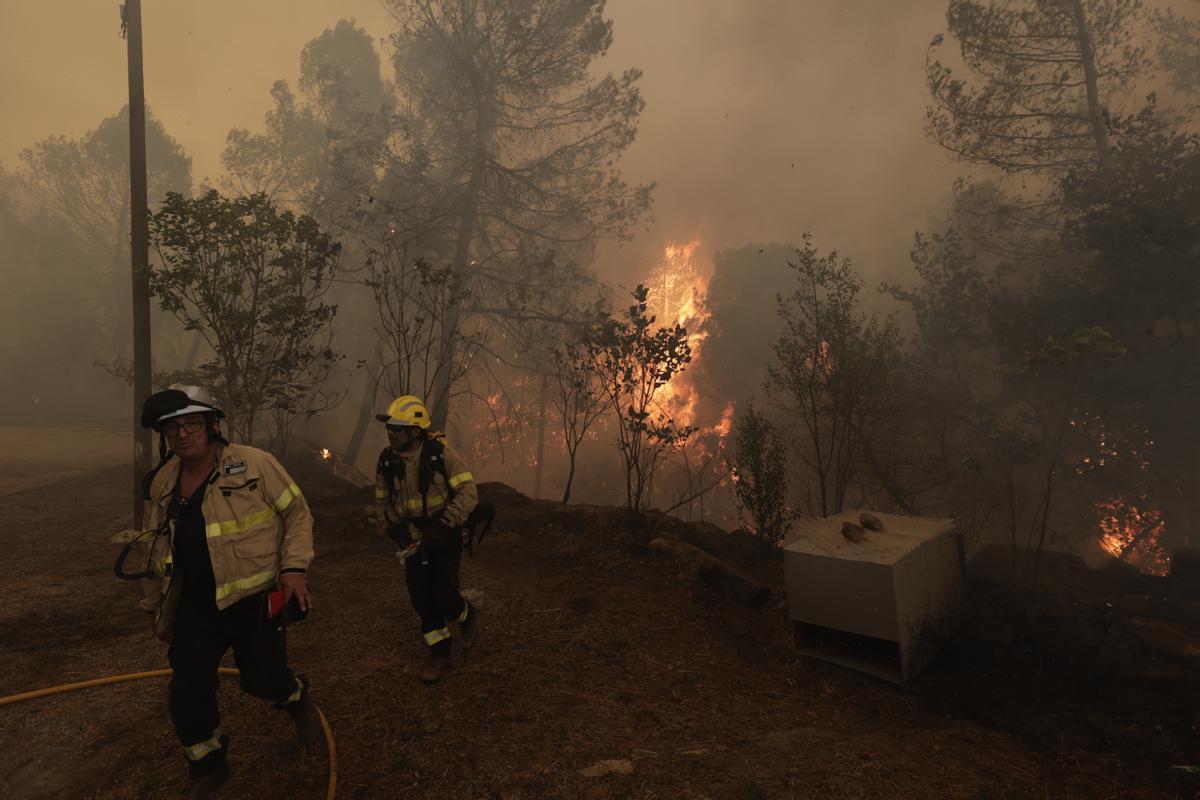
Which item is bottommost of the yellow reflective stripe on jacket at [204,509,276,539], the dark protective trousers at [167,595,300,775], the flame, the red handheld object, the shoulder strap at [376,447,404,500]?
the flame

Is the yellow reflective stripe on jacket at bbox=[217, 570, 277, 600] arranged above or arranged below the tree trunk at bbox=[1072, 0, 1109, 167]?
below

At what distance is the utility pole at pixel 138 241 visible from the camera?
7.48 m

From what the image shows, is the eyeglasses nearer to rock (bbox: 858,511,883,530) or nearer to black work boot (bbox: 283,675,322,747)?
black work boot (bbox: 283,675,322,747)

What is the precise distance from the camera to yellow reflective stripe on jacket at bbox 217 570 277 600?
2693mm

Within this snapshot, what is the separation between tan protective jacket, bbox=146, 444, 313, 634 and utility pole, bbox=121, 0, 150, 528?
19.0 feet

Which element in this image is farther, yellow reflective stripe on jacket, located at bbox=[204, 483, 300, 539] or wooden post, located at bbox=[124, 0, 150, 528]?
wooden post, located at bbox=[124, 0, 150, 528]

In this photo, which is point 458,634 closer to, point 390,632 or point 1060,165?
→ point 390,632

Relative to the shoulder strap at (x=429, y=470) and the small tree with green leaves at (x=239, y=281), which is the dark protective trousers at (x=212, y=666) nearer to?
the shoulder strap at (x=429, y=470)

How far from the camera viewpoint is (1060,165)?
14000 mm

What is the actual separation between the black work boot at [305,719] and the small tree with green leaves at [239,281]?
7720 mm

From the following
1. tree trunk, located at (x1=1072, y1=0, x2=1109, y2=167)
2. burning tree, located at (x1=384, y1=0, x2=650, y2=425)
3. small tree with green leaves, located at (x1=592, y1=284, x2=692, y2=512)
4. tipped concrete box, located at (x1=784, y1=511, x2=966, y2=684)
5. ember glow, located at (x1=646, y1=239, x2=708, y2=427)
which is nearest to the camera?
tipped concrete box, located at (x1=784, y1=511, x2=966, y2=684)

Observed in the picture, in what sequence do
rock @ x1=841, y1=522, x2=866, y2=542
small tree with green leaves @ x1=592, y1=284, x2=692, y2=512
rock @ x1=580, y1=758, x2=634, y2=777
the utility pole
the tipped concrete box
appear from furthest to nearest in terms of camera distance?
small tree with green leaves @ x1=592, y1=284, x2=692, y2=512, the utility pole, rock @ x1=841, y1=522, x2=866, y2=542, the tipped concrete box, rock @ x1=580, y1=758, x2=634, y2=777

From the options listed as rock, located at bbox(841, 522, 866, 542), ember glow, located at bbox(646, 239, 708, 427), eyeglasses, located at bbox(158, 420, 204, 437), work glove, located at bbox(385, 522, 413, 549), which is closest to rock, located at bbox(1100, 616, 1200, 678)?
rock, located at bbox(841, 522, 866, 542)

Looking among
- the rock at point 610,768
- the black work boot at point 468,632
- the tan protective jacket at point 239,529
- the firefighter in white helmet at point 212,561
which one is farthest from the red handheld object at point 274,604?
the black work boot at point 468,632
